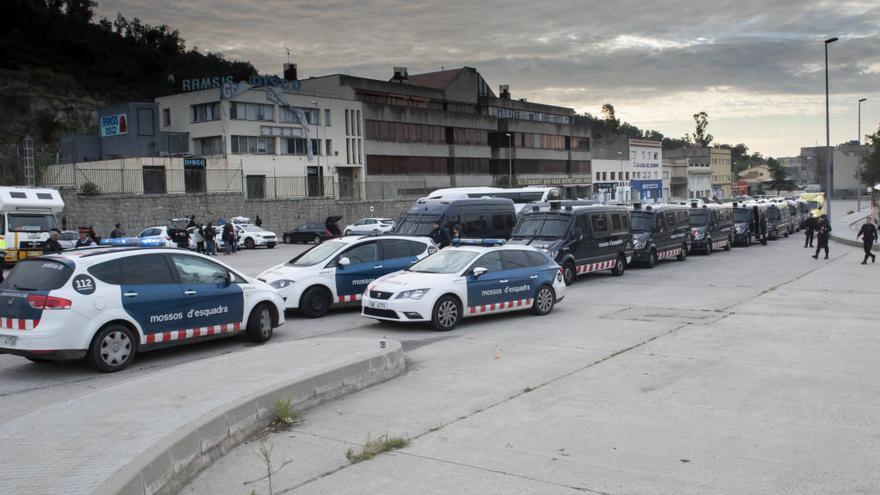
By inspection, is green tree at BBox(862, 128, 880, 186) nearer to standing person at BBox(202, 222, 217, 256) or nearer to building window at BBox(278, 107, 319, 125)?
building window at BBox(278, 107, 319, 125)

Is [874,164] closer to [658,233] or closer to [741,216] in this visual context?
[741,216]

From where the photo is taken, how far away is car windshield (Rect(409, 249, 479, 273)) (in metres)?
14.2

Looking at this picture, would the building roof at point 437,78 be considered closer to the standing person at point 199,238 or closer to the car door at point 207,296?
the standing person at point 199,238

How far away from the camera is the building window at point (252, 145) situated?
55094 millimetres

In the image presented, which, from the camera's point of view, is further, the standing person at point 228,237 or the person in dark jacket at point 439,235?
the standing person at point 228,237

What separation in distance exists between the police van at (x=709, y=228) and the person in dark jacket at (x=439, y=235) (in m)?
12.3

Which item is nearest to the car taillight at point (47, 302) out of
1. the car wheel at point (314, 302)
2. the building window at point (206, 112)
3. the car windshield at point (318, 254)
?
the car wheel at point (314, 302)

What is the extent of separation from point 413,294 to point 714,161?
472 ft

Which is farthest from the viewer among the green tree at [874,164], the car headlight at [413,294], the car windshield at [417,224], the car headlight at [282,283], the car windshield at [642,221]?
the green tree at [874,164]

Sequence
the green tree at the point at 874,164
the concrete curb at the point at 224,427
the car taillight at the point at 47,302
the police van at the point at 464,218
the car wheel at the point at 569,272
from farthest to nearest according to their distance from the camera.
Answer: the green tree at the point at 874,164
the police van at the point at 464,218
the car wheel at the point at 569,272
the car taillight at the point at 47,302
the concrete curb at the point at 224,427

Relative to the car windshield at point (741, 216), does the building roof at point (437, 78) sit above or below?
above

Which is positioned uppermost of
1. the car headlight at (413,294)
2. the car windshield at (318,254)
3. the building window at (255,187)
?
the building window at (255,187)

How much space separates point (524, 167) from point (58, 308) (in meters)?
83.1

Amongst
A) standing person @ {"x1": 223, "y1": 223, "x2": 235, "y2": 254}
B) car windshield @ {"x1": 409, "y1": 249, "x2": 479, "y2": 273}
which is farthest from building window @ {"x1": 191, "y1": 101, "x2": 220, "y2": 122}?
car windshield @ {"x1": 409, "y1": 249, "x2": 479, "y2": 273}
